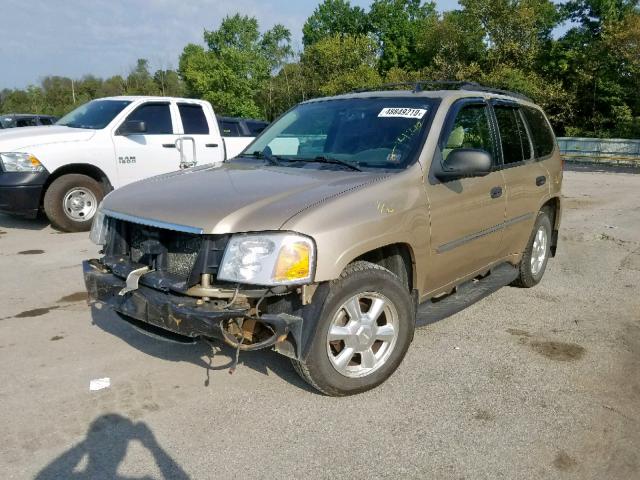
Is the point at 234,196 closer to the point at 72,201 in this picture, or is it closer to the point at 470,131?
the point at 470,131

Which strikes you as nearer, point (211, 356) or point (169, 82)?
point (211, 356)

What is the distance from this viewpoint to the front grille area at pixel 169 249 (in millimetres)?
2949

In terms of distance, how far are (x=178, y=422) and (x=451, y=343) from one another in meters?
2.08

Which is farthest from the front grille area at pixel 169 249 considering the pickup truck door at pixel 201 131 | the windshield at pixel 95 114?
the pickup truck door at pixel 201 131

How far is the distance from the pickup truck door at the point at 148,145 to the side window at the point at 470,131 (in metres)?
5.48

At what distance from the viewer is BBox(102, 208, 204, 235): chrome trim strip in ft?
9.64

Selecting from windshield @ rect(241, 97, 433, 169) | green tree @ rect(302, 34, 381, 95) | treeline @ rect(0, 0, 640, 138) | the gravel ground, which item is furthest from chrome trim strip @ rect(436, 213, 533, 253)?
green tree @ rect(302, 34, 381, 95)

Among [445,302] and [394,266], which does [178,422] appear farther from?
[445,302]

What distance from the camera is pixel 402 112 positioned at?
4.02 metres

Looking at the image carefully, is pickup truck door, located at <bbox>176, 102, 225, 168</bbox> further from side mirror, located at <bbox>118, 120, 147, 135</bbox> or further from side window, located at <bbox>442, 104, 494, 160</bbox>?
side window, located at <bbox>442, 104, 494, 160</bbox>

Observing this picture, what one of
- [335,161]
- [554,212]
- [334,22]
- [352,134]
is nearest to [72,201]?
[352,134]

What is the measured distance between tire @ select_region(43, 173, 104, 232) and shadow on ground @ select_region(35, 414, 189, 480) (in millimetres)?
5549

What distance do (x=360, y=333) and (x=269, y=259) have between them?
0.79 m

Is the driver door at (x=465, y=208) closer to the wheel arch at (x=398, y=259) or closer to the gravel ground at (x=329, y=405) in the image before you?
the wheel arch at (x=398, y=259)
